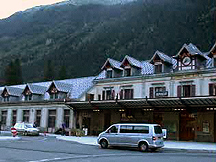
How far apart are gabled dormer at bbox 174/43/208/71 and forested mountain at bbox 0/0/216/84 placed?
49783mm

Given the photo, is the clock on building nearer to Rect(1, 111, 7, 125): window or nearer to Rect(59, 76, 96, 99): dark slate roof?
Rect(59, 76, 96, 99): dark slate roof

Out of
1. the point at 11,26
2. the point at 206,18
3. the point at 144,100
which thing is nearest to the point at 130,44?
the point at 206,18

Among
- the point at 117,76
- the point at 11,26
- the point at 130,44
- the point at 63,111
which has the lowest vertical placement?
the point at 63,111

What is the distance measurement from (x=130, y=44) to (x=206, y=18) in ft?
93.9

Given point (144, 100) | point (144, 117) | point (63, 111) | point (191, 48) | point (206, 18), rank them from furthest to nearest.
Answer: point (206, 18), point (63, 111), point (144, 117), point (191, 48), point (144, 100)

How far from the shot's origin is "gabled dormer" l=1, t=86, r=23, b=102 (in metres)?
50.8

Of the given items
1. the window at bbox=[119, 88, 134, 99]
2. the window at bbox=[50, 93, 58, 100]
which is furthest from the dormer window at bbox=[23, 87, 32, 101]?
the window at bbox=[119, 88, 134, 99]

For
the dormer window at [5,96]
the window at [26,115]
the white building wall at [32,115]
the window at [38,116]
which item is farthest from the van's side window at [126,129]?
the dormer window at [5,96]

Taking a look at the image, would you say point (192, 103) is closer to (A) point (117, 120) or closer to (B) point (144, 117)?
(B) point (144, 117)

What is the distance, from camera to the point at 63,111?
42281 millimetres

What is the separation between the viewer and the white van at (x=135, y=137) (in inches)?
826

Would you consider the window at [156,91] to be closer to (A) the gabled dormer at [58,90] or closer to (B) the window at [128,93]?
(B) the window at [128,93]

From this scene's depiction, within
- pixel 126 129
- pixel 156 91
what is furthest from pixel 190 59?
pixel 126 129

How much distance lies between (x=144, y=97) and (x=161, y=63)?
441 cm
